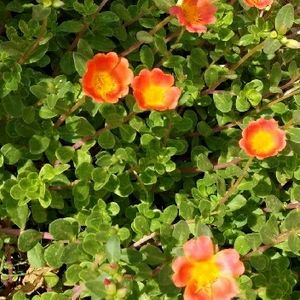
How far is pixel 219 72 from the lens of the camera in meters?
2.32

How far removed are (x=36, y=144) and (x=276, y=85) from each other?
2.98 ft

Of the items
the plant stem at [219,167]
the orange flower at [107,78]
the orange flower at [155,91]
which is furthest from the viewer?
the plant stem at [219,167]

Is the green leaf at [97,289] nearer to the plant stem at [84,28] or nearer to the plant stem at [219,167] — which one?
the plant stem at [219,167]

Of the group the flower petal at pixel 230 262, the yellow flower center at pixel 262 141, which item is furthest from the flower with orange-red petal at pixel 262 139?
the flower petal at pixel 230 262

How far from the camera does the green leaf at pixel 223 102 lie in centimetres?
227

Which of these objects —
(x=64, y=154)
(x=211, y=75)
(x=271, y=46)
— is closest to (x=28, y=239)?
(x=64, y=154)

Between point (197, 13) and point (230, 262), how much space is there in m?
0.85

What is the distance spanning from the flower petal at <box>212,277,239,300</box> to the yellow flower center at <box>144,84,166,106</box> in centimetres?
56

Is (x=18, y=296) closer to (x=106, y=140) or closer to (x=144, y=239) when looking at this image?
(x=144, y=239)

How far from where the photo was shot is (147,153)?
214 centimetres

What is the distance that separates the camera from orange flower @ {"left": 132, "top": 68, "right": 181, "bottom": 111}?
75.7 inches

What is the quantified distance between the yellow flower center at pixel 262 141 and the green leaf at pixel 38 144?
649 mm

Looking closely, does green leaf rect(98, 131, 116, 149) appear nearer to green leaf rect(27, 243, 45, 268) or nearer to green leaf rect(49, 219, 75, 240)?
green leaf rect(49, 219, 75, 240)

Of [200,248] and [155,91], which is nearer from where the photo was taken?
[200,248]
